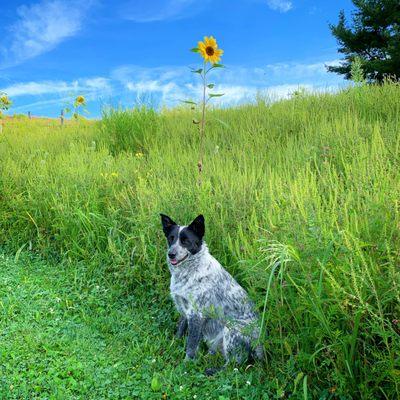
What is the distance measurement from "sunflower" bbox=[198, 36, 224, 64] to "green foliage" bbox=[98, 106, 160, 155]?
3691mm

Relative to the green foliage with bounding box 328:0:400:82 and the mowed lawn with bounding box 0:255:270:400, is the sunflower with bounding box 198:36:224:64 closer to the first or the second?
the mowed lawn with bounding box 0:255:270:400

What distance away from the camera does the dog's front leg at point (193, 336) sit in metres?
3.56

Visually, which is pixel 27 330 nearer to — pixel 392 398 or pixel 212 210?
pixel 212 210

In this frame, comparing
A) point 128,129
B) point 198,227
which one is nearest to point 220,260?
point 198,227

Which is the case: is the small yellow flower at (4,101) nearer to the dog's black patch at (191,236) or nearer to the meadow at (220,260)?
the meadow at (220,260)

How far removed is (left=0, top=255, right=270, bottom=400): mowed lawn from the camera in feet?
11.3

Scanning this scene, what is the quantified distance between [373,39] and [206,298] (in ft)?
77.1

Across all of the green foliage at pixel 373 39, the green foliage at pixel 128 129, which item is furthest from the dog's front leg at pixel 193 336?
the green foliage at pixel 373 39

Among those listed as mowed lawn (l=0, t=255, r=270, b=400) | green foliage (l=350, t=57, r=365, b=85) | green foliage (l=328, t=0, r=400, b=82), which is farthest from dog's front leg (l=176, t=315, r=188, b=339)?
green foliage (l=328, t=0, r=400, b=82)

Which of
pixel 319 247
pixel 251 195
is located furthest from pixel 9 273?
pixel 319 247

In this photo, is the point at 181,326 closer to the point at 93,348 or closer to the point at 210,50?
the point at 93,348

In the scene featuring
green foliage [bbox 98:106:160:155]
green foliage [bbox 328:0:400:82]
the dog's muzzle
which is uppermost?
green foliage [bbox 328:0:400:82]

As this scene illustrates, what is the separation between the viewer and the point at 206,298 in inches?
139

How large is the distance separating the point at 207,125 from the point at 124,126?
5.49 ft
